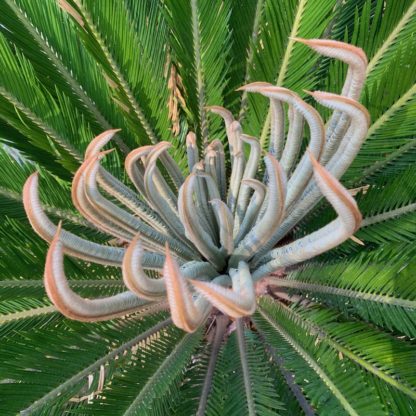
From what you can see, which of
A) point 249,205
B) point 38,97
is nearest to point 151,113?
point 38,97

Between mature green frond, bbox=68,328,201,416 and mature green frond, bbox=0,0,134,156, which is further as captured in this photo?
mature green frond, bbox=0,0,134,156

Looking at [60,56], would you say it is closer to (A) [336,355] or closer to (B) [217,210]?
(B) [217,210]

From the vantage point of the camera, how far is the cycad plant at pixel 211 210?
3.75ft

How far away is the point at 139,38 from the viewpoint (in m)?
1.54

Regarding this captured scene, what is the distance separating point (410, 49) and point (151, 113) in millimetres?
797

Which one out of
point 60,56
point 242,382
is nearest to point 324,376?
point 242,382

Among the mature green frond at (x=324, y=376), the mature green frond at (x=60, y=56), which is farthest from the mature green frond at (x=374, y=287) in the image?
the mature green frond at (x=60, y=56)

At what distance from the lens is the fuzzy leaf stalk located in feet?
2.53

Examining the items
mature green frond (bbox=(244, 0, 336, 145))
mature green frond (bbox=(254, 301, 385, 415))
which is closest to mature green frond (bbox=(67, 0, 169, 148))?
mature green frond (bbox=(244, 0, 336, 145))

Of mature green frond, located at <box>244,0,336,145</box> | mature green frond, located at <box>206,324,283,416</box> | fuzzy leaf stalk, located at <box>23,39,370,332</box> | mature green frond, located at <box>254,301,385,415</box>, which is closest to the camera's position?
fuzzy leaf stalk, located at <box>23,39,370,332</box>

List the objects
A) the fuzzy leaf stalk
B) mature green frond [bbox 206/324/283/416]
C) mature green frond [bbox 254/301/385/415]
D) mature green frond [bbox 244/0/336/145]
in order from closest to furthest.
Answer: the fuzzy leaf stalk, mature green frond [bbox 254/301/385/415], mature green frond [bbox 206/324/283/416], mature green frond [bbox 244/0/336/145]

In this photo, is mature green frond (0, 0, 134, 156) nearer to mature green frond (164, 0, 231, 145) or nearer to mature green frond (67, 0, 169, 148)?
mature green frond (67, 0, 169, 148)

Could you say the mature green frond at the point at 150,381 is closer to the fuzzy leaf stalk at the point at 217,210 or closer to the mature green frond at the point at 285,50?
the fuzzy leaf stalk at the point at 217,210

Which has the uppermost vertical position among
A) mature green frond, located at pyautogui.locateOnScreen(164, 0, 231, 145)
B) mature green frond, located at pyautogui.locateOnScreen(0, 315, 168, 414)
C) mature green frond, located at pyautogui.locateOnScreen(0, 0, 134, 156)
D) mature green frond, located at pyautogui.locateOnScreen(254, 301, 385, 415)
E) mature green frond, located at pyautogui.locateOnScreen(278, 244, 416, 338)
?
mature green frond, located at pyautogui.locateOnScreen(0, 0, 134, 156)
